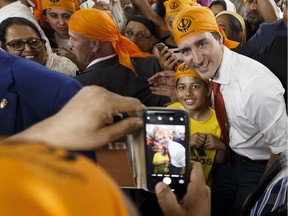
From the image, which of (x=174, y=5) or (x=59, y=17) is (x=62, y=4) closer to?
(x=59, y=17)

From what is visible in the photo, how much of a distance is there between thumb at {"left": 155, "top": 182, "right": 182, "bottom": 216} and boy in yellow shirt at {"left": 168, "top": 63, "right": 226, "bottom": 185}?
1.12 m

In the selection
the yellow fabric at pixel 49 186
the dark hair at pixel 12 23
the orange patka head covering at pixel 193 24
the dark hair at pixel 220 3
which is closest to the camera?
the yellow fabric at pixel 49 186

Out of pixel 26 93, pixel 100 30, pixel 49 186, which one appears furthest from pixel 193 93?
pixel 49 186

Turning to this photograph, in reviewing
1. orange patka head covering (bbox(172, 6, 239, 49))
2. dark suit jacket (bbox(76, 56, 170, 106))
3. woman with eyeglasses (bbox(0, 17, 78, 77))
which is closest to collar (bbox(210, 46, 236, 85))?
orange patka head covering (bbox(172, 6, 239, 49))

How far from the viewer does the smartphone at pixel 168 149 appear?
30.8 inches

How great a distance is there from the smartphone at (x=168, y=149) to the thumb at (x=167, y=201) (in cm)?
1

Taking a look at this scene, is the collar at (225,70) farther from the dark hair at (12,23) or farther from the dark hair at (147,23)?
the dark hair at (147,23)

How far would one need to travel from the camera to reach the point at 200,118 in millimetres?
2039

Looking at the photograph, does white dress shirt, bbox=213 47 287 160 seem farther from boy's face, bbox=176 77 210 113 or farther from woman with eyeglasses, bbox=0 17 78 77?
woman with eyeglasses, bbox=0 17 78 77

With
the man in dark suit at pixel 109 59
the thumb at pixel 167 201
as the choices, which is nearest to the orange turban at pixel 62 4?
the man in dark suit at pixel 109 59

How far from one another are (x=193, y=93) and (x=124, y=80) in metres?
0.32

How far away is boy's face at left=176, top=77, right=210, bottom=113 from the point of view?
204cm

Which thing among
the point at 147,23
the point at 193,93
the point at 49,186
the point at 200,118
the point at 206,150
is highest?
the point at 49,186

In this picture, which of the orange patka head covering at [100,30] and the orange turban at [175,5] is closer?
the orange patka head covering at [100,30]
